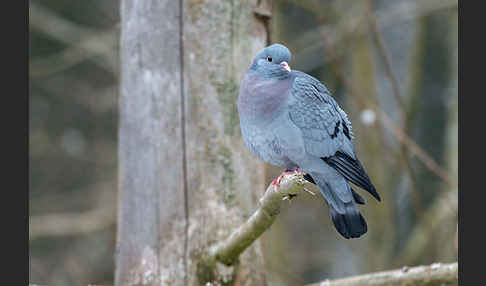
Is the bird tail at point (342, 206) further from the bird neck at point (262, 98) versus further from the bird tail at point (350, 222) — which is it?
the bird neck at point (262, 98)

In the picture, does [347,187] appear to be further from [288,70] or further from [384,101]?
[384,101]

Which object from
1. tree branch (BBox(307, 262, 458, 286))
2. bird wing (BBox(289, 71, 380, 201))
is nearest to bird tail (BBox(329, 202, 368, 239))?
bird wing (BBox(289, 71, 380, 201))

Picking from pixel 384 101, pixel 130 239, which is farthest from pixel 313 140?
pixel 384 101

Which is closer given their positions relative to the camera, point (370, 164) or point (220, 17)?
point (220, 17)

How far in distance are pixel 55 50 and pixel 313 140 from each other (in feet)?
17.6

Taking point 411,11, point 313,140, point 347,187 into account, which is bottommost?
point 347,187

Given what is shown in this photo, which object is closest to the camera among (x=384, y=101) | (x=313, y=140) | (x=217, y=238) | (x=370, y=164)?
(x=313, y=140)

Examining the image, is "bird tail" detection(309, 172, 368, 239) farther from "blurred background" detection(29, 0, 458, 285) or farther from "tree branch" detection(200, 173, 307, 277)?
"blurred background" detection(29, 0, 458, 285)

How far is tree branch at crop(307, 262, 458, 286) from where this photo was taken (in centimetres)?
318

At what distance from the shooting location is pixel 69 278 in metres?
6.51

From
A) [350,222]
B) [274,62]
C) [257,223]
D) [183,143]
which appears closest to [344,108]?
[183,143]

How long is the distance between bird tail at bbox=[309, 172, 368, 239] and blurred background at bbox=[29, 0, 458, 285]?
1.66 meters

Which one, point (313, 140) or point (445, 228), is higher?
point (313, 140)

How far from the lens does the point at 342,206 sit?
3.17m
